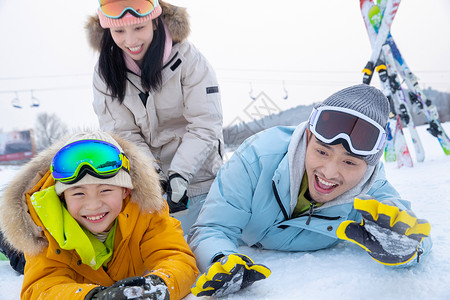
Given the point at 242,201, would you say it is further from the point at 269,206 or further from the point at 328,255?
the point at 328,255

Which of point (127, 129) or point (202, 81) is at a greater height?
point (202, 81)

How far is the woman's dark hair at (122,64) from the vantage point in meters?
2.45

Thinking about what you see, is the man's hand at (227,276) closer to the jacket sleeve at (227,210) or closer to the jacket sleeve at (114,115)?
the jacket sleeve at (227,210)

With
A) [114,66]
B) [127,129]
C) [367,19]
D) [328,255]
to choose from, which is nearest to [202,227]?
[328,255]

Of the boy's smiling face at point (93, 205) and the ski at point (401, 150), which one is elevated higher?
the boy's smiling face at point (93, 205)

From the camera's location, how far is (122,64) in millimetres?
2543

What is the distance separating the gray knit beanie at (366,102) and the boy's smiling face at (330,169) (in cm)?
8

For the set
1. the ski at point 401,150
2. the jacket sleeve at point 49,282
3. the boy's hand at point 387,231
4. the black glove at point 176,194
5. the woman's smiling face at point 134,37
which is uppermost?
the woman's smiling face at point 134,37

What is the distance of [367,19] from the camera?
16.6 ft

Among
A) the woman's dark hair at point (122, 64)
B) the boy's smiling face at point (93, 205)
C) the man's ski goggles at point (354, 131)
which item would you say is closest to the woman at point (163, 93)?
the woman's dark hair at point (122, 64)

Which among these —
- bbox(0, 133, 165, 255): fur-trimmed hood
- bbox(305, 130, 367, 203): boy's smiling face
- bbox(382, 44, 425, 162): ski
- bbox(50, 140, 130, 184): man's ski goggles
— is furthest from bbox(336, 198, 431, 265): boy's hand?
bbox(382, 44, 425, 162): ski

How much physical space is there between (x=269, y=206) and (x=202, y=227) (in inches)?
14.1

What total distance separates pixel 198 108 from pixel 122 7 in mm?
822

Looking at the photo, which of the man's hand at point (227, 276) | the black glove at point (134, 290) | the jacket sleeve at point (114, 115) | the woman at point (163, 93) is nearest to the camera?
the black glove at point (134, 290)
